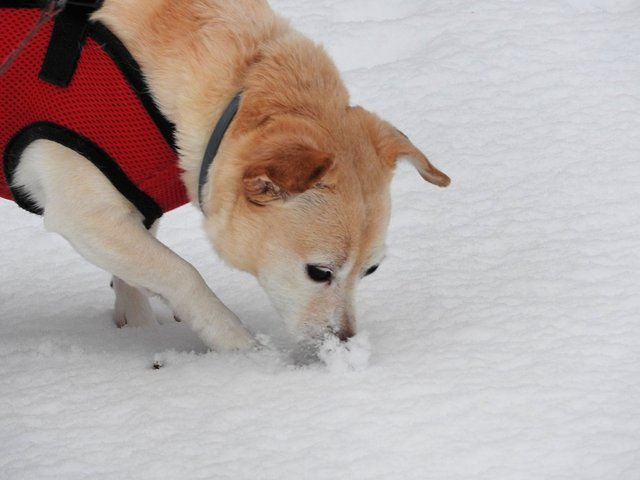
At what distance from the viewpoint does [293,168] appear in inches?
112

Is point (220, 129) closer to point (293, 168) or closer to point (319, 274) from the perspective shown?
point (293, 168)

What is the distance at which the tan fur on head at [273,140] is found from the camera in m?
3.15

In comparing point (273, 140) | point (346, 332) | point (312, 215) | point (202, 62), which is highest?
point (202, 62)

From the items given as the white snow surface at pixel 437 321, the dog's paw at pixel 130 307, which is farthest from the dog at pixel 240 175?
the dog's paw at pixel 130 307

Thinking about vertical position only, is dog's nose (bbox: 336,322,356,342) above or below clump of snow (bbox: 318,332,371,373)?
below

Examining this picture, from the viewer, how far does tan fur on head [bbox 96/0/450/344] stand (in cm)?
315

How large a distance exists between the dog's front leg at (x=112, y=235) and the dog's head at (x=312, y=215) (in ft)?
0.63

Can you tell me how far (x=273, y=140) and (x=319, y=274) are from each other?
0.51 metres

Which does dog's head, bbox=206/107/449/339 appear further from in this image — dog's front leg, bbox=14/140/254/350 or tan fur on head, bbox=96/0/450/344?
dog's front leg, bbox=14/140/254/350

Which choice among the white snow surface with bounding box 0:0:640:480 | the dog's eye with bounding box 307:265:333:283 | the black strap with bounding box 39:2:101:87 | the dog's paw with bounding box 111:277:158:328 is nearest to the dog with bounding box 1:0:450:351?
the dog's eye with bounding box 307:265:333:283

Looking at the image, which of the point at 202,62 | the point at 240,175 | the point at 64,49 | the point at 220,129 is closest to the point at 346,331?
the point at 240,175

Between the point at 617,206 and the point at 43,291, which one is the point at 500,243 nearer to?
the point at 617,206

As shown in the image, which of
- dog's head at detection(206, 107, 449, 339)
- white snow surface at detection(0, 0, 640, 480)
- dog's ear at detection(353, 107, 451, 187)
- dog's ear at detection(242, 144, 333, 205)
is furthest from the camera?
dog's ear at detection(353, 107, 451, 187)

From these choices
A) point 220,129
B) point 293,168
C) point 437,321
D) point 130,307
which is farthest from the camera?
point 130,307
